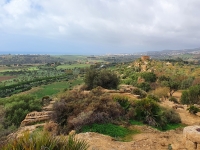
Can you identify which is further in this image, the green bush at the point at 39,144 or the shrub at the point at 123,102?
the shrub at the point at 123,102

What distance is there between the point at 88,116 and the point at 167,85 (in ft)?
94.4

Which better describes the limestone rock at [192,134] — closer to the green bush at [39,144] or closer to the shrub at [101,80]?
the green bush at [39,144]

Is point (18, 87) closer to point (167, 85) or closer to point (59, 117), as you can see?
point (167, 85)

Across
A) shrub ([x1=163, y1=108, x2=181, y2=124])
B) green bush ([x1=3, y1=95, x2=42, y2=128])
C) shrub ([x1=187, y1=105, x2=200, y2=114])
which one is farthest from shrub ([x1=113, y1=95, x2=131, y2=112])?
green bush ([x1=3, y1=95, x2=42, y2=128])

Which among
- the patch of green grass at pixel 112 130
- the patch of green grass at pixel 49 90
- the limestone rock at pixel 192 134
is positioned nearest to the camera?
the limestone rock at pixel 192 134

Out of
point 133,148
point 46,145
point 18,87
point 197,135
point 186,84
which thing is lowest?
point 18,87

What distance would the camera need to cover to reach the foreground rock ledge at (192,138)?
9.25 metres

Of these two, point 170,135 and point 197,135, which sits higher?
point 197,135

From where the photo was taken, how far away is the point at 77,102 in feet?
50.8

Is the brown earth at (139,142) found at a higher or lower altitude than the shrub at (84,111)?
lower

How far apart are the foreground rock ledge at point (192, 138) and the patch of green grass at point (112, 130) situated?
132 inches

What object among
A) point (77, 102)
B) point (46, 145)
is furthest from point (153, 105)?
point (46, 145)

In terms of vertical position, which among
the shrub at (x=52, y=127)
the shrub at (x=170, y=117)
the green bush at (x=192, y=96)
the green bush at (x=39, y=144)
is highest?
the green bush at (x=39, y=144)

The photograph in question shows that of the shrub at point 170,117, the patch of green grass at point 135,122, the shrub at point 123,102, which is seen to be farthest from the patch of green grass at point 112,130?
the shrub at point 170,117
